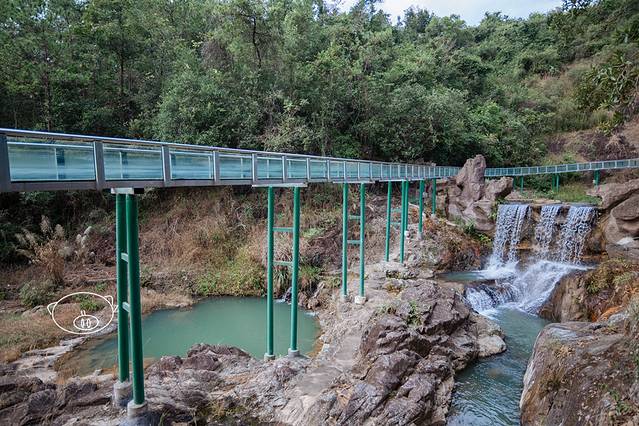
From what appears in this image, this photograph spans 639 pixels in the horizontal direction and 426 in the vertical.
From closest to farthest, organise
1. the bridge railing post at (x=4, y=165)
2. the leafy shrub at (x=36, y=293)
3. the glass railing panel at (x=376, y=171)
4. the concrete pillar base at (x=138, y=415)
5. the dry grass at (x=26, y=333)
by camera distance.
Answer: the bridge railing post at (x=4, y=165)
the concrete pillar base at (x=138, y=415)
the dry grass at (x=26, y=333)
the leafy shrub at (x=36, y=293)
the glass railing panel at (x=376, y=171)

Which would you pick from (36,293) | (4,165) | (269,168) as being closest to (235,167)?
(269,168)

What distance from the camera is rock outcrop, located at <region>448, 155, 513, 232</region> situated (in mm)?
18609

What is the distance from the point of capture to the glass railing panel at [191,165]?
565cm

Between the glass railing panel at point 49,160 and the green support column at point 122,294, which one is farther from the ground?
the glass railing panel at point 49,160

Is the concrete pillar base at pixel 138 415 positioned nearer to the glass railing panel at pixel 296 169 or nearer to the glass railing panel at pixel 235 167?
the glass railing panel at pixel 235 167

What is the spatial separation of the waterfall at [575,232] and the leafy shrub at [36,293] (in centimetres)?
1912

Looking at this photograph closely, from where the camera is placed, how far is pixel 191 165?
595 centimetres

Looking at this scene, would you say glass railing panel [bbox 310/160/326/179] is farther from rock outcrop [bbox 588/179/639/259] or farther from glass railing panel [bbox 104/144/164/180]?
rock outcrop [bbox 588/179/639/259]

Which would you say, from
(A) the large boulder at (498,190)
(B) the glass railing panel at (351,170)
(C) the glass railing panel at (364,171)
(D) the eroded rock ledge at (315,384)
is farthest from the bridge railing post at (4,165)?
(A) the large boulder at (498,190)

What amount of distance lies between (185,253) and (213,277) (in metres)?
1.85

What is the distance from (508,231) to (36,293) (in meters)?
18.8

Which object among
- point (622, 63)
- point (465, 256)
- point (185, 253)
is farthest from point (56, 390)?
point (465, 256)

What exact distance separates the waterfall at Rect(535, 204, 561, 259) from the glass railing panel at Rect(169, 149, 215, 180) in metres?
15.2

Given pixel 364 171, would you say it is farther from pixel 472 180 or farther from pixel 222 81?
pixel 472 180
